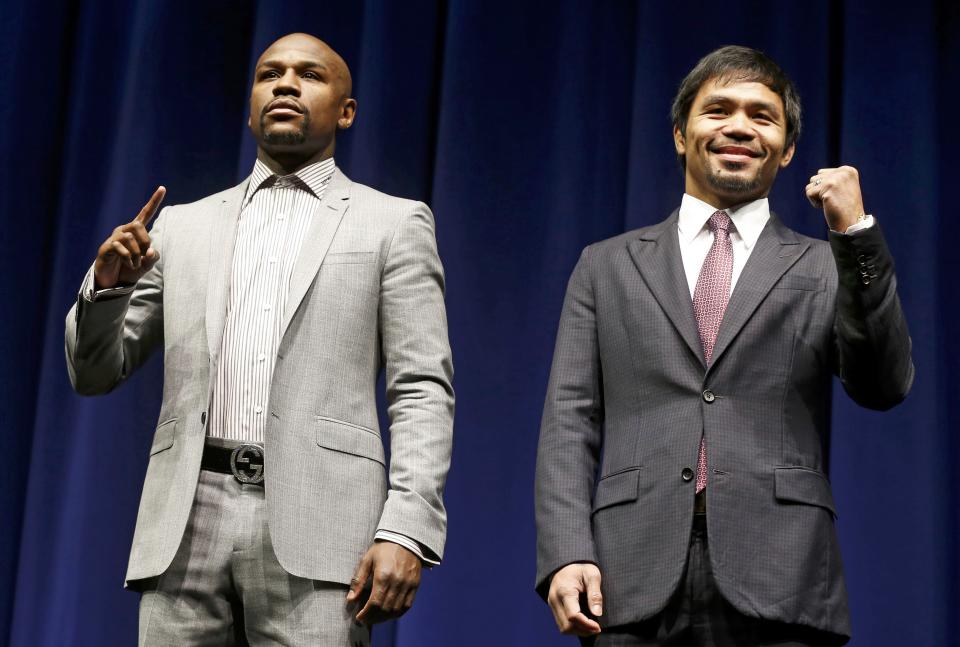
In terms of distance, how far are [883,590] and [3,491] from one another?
6.95 feet

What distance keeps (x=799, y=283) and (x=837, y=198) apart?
→ 0.66 feet

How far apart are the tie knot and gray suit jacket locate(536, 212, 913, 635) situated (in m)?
0.07

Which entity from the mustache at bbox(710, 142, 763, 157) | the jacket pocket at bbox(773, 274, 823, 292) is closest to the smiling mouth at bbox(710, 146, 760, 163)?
the mustache at bbox(710, 142, 763, 157)

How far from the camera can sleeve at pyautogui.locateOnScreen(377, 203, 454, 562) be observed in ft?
6.21

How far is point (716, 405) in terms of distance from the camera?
186 centimetres

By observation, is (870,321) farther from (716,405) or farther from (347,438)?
(347,438)

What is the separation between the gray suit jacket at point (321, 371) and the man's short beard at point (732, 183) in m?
0.47

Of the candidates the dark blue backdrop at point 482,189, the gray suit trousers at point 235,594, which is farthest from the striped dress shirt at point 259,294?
the dark blue backdrop at point 482,189

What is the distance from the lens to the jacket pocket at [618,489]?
1855 millimetres

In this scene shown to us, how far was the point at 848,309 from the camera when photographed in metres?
1.83

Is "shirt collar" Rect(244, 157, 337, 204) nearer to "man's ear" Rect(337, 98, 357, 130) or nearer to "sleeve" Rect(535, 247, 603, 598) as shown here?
"man's ear" Rect(337, 98, 357, 130)

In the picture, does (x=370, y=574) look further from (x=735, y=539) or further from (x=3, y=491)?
(x=3, y=491)

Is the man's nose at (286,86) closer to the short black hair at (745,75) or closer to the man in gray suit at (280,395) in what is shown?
the man in gray suit at (280,395)

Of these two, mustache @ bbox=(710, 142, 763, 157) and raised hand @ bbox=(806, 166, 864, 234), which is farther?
mustache @ bbox=(710, 142, 763, 157)
